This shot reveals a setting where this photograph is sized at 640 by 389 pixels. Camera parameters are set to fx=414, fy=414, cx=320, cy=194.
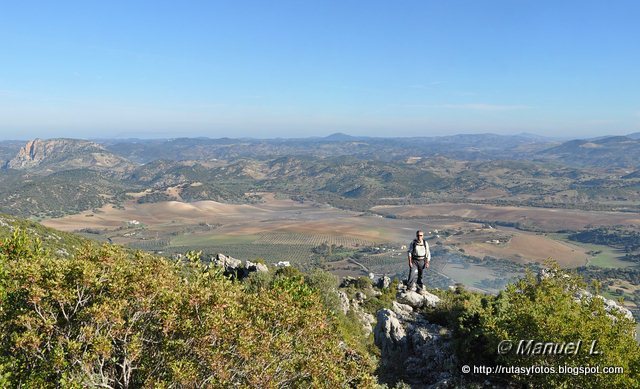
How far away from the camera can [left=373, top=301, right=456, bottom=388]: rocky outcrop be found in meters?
20.3

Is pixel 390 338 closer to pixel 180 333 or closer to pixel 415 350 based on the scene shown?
pixel 415 350

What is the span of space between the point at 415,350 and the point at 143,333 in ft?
50.8

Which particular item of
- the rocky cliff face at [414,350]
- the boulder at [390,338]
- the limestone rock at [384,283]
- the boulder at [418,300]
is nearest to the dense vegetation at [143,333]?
the rocky cliff face at [414,350]

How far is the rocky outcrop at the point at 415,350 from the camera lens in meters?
20.3

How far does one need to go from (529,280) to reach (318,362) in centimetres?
1375

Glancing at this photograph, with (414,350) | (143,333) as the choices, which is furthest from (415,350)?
(143,333)

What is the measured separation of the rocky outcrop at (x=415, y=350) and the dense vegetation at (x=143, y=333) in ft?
28.3

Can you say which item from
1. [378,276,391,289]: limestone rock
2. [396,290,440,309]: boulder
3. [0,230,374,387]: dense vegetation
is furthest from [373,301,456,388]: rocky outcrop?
[378,276,391,289]: limestone rock

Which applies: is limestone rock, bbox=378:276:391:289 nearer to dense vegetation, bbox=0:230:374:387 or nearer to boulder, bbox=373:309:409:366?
boulder, bbox=373:309:409:366

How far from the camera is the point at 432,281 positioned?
499 ft

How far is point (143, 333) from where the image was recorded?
12.6m

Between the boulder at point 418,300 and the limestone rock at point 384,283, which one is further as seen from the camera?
the limestone rock at point 384,283

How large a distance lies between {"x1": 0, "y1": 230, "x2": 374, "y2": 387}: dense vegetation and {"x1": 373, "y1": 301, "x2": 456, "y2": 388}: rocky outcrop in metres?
8.62

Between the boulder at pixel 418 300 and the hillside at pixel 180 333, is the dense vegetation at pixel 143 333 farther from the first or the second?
the boulder at pixel 418 300
